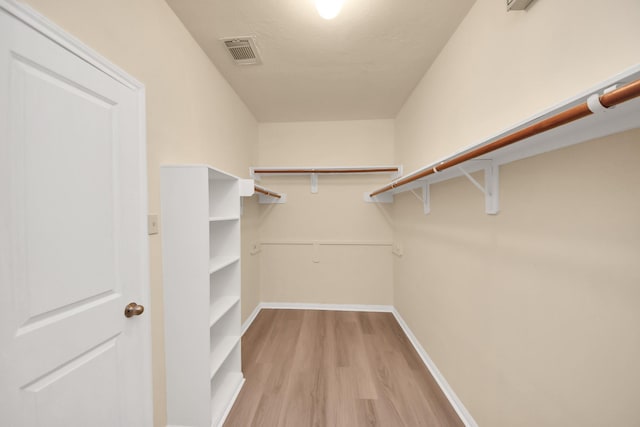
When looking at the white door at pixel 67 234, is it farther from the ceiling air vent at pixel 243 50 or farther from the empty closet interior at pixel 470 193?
the ceiling air vent at pixel 243 50

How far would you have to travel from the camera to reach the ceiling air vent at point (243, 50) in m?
1.65

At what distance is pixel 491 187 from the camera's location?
3.97 ft

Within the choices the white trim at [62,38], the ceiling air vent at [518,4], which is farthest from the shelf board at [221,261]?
the ceiling air vent at [518,4]

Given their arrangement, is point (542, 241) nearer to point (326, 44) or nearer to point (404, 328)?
point (326, 44)

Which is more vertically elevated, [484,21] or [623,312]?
[484,21]

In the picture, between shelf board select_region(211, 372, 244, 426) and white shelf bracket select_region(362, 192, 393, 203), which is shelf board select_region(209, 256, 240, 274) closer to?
shelf board select_region(211, 372, 244, 426)

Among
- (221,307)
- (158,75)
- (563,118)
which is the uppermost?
(158,75)

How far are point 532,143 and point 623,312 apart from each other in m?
0.61

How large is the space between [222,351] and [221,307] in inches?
11.5

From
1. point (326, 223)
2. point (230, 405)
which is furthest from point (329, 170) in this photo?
point (230, 405)

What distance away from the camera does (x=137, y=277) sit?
45.0 inches

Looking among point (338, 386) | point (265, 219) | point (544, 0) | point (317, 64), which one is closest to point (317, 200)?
point (265, 219)

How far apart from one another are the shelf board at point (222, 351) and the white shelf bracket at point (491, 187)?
178 centimetres

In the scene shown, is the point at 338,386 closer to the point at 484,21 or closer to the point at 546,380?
the point at 546,380
